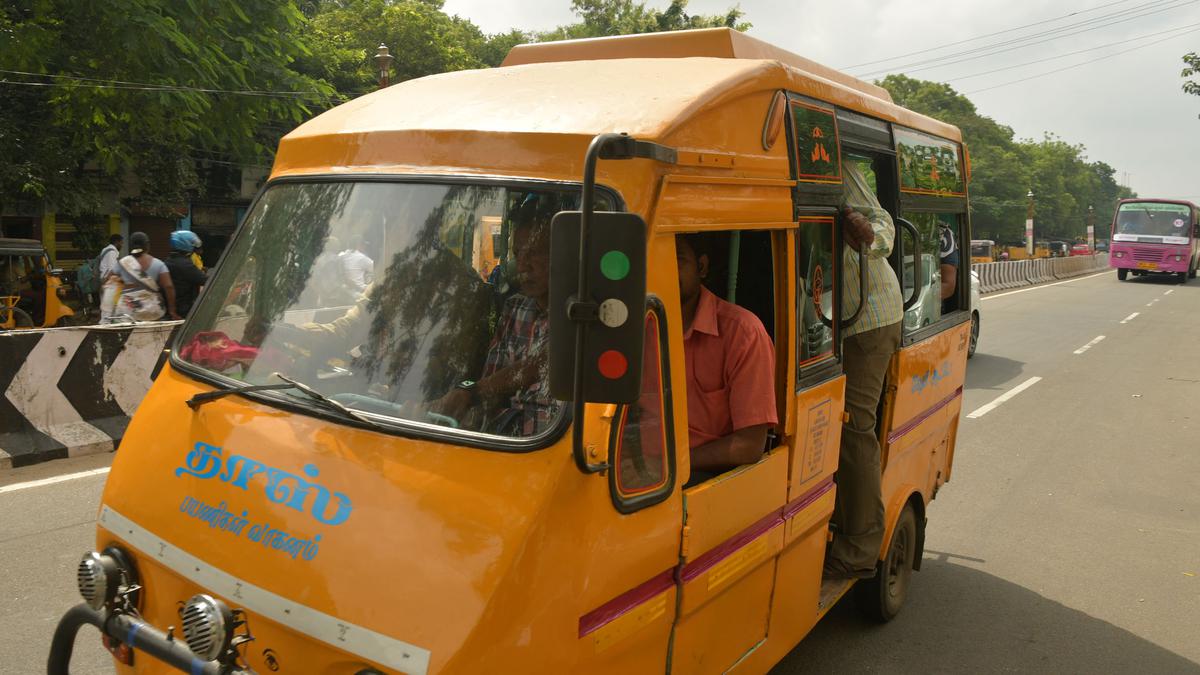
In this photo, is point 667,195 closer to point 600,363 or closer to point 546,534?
point 600,363

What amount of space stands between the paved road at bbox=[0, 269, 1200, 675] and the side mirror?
2694 mm

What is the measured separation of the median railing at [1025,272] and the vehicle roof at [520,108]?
2368 cm

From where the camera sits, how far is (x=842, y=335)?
13.1 feet

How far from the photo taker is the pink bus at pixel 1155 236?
127ft

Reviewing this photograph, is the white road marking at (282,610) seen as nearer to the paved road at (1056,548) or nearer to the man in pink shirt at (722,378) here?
the man in pink shirt at (722,378)

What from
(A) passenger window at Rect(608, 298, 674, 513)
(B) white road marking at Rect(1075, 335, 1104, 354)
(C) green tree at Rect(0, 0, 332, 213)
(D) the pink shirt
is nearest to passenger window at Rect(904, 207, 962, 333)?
(D) the pink shirt

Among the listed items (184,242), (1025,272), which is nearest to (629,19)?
(1025,272)

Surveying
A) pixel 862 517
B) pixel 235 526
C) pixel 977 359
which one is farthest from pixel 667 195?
pixel 977 359

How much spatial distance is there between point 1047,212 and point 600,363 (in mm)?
112882

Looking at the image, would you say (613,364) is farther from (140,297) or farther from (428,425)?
(140,297)

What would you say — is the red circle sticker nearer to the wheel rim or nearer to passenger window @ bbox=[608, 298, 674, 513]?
passenger window @ bbox=[608, 298, 674, 513]

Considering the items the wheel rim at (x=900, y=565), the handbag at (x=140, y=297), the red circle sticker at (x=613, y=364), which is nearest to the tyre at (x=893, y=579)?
the wheel rim at (x=900, y=565)

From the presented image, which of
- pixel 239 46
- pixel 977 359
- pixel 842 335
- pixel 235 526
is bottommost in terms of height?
pixel 977 359

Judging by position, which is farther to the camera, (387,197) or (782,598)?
(782,598)
